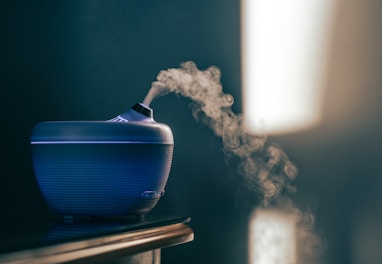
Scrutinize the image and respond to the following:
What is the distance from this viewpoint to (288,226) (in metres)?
1.55

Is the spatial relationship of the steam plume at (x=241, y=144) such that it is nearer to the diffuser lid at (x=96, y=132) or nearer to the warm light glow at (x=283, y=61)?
the warm light glow at (x=283, y=61)

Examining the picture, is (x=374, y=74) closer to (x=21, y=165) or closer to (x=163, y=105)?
(x=163, y=105)

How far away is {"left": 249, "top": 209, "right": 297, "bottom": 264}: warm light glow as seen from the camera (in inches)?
60.8

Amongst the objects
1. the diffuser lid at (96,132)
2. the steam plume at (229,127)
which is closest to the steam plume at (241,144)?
the steam plume at (229,127)

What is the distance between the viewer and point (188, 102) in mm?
1654

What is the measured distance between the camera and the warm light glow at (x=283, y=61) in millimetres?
1555

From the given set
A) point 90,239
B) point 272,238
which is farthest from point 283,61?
point 90,239

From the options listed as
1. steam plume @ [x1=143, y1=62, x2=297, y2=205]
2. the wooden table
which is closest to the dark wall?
steam plume @ [x1=143, y1=62, x2=297, y2=205]

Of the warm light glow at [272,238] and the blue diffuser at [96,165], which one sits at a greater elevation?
the blue diffuser at [96,165]

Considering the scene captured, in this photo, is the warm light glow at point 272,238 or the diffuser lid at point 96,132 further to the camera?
the warm light glow at point 272,238

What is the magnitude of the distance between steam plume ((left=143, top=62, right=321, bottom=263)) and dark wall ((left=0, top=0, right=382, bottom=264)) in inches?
0.9

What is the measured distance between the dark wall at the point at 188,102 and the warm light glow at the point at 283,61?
28 millimetres

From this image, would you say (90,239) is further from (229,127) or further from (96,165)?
(229,127)

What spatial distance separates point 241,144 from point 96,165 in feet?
1.71
